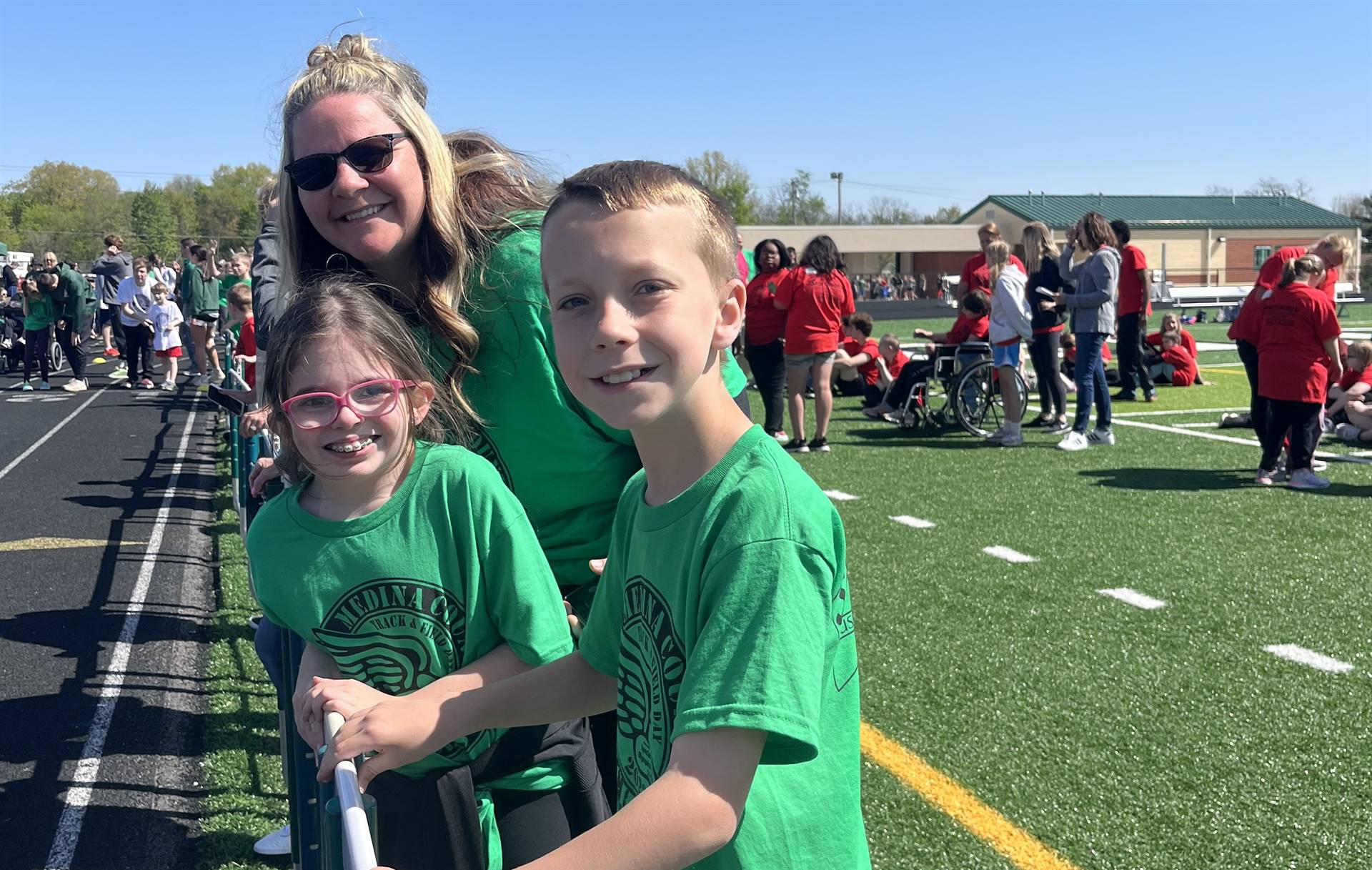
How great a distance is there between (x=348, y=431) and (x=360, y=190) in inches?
18.5

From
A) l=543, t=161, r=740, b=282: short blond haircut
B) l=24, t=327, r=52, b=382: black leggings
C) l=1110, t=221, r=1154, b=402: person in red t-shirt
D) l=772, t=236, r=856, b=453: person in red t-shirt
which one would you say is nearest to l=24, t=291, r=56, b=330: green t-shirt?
l=24, t=327, r=52, b=382: black leggings

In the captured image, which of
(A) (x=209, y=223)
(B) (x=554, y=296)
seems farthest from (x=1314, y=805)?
(A) (x=209, y=223)

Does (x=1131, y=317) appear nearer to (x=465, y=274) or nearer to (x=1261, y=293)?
(x=1261, y=293)

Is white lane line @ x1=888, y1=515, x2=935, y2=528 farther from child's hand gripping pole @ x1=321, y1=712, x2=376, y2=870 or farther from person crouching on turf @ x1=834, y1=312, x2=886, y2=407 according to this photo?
child's hand gripping pole @ x1=321, y1=712, x2=376, y2=870

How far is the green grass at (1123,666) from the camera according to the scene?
364 centimetres

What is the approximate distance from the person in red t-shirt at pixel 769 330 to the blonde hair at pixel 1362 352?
5.35m

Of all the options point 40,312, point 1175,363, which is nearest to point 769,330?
point 1175,363

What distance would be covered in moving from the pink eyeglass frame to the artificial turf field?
3.30ft

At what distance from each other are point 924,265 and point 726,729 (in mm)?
79548

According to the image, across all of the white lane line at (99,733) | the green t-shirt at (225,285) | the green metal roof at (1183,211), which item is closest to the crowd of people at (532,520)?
the white lane line at (99,733)

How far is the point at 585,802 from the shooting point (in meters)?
2.09

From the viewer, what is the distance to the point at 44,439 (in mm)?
13562

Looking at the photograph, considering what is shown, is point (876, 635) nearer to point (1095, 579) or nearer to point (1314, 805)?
point (1095, 579)

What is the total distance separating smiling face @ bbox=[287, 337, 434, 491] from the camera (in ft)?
6.32
